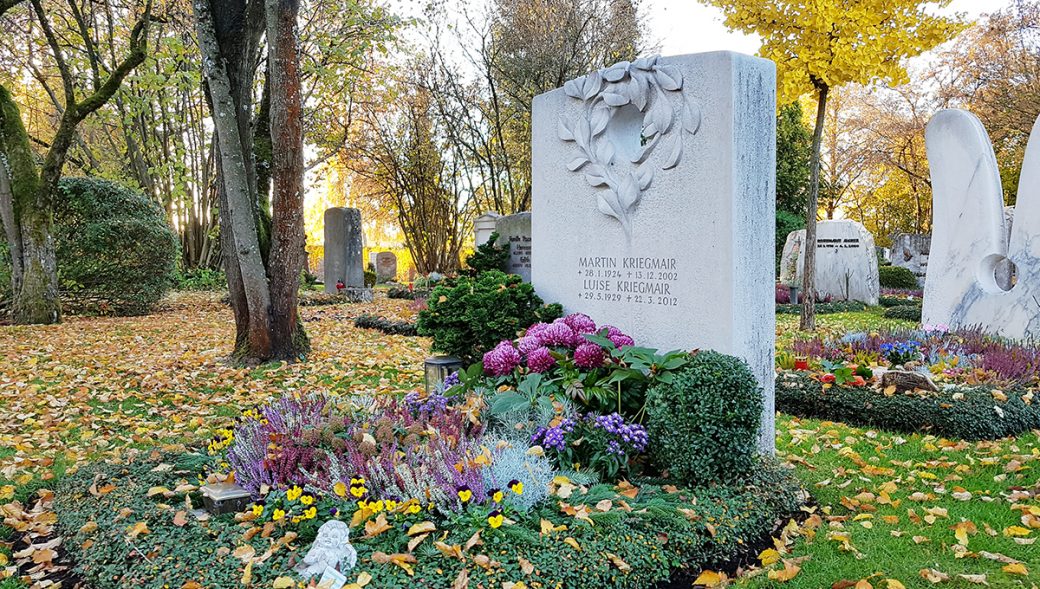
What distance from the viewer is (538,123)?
591 centimetres

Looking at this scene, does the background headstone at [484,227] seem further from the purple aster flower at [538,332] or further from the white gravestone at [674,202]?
the purple aster flower at [538,332]

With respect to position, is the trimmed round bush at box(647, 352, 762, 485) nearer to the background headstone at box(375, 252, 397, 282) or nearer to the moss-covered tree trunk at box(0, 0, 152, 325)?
the moss-covered tree trunk at box(0, 0, 152, 325)

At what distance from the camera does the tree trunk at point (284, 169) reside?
742cm

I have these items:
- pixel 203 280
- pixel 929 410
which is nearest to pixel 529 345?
pixel 929 410

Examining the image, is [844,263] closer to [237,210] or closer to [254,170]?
[254,170]

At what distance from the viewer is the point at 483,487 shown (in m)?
3.30

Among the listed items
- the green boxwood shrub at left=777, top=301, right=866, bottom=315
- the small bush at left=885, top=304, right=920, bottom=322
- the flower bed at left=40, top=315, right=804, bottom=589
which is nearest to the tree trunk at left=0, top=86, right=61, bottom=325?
the flower bed at left=40, top=315, right=804, bottom=589

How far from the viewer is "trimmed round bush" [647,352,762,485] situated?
3.79m

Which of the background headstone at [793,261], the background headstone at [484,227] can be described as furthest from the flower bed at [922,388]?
the background headstone at [793,261]

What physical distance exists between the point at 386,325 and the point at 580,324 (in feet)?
24.0

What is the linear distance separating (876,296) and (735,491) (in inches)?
553

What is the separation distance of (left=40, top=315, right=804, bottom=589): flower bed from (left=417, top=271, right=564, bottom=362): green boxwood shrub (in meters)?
0.92

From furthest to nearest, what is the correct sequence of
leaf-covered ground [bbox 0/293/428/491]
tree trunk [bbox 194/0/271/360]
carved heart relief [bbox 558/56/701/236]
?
tree trunk [bbox 194/0/271/360]
leaf-covered ground [bbox 0/293/428/491]
carved heart relief [bbox 558/56/701/236]

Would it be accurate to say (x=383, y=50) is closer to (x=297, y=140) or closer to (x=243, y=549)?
(x=297, y=140)
